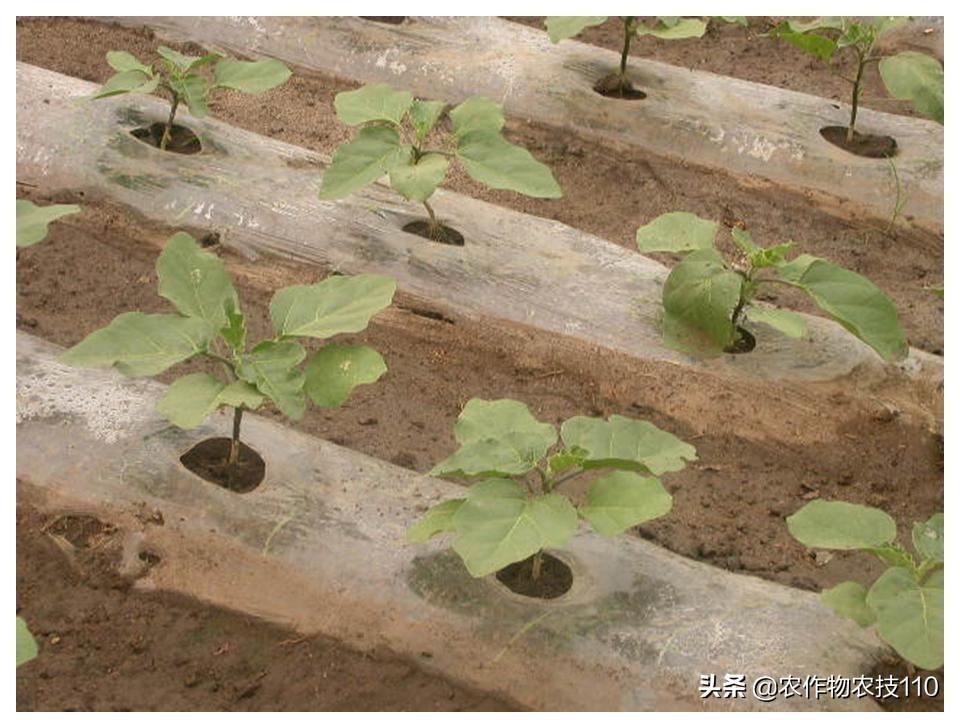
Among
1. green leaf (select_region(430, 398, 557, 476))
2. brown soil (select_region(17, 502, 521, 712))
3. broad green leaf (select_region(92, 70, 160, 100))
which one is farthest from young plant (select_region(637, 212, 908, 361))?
broad green leaf (select_region(92, 70, 160, 100))

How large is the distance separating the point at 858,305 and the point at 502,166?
983 millimetres

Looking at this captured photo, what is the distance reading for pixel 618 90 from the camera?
495cm

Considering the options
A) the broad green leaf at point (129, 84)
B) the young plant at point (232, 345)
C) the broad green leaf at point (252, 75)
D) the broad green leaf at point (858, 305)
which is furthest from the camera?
the broad green leaf at point (252, 75)

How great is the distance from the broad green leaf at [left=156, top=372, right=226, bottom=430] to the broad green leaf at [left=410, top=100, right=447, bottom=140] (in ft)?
3.80

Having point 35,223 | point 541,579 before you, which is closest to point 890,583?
point 541,579

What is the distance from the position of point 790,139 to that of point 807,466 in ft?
4.88

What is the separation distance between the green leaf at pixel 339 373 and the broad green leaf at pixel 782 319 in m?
1.15

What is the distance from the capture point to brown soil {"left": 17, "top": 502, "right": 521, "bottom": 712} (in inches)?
115

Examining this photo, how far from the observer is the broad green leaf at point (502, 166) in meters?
3.74

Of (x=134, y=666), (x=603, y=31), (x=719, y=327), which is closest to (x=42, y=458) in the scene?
(x=134, y=666)

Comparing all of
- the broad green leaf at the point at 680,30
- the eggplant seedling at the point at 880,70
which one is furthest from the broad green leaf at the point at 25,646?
the eggplant seedling at the point at 880,70

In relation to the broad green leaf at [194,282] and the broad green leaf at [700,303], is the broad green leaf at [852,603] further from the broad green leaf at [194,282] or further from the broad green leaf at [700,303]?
the broad green leaf at [194,282]

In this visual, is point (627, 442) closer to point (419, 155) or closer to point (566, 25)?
point (419, 155)

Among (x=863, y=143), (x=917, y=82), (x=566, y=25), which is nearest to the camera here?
(x=917, y=82)
